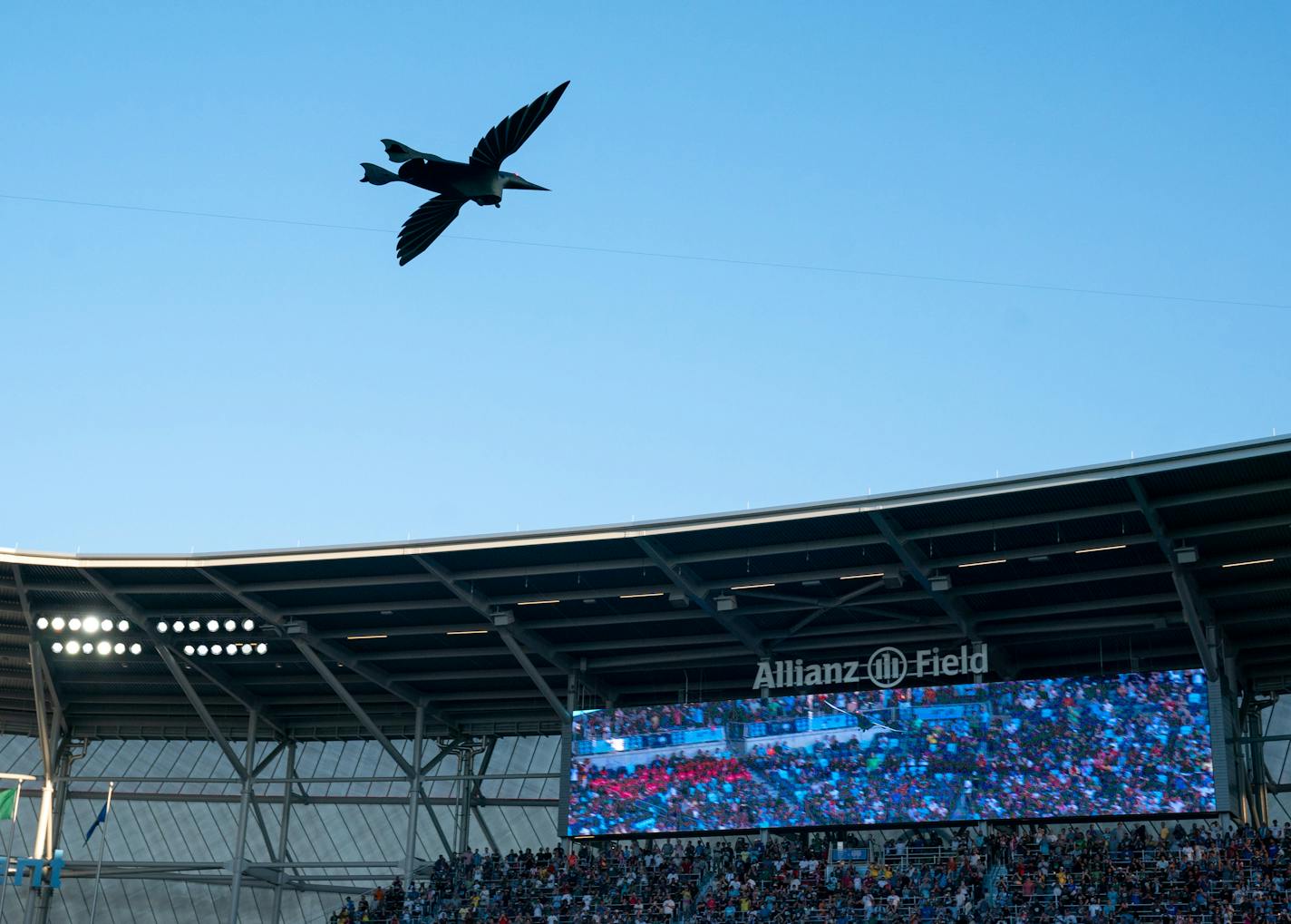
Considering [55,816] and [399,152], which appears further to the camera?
[55,816]

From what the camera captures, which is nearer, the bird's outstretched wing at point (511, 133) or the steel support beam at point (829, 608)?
the bird's outstretched wing at point (511, 133)

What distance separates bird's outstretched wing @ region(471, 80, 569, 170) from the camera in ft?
66.9

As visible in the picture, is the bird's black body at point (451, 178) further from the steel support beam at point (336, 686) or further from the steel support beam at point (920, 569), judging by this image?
the steel support beam at point (336, 686)

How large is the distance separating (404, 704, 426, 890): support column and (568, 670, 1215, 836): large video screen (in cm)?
595

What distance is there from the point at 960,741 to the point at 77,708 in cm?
3184

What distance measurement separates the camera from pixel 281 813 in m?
57.4

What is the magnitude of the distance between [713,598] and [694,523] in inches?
162

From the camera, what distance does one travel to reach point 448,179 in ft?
71.2

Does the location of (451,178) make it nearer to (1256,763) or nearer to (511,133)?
(511,133)

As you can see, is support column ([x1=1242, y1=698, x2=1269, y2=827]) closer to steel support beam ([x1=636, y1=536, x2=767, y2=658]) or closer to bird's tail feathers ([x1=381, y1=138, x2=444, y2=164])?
steel support beam ([x1=636, y1=536, x2=767, y2=658])

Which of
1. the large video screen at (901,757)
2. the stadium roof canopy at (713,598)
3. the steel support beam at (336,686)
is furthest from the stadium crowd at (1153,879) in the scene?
the steel support beam at (336,686)

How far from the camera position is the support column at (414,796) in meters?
51.2

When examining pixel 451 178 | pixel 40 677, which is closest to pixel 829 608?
pixel 451 178

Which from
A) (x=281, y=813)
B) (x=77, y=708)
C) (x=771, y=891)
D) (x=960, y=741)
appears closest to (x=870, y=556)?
(x=960, y=741)
